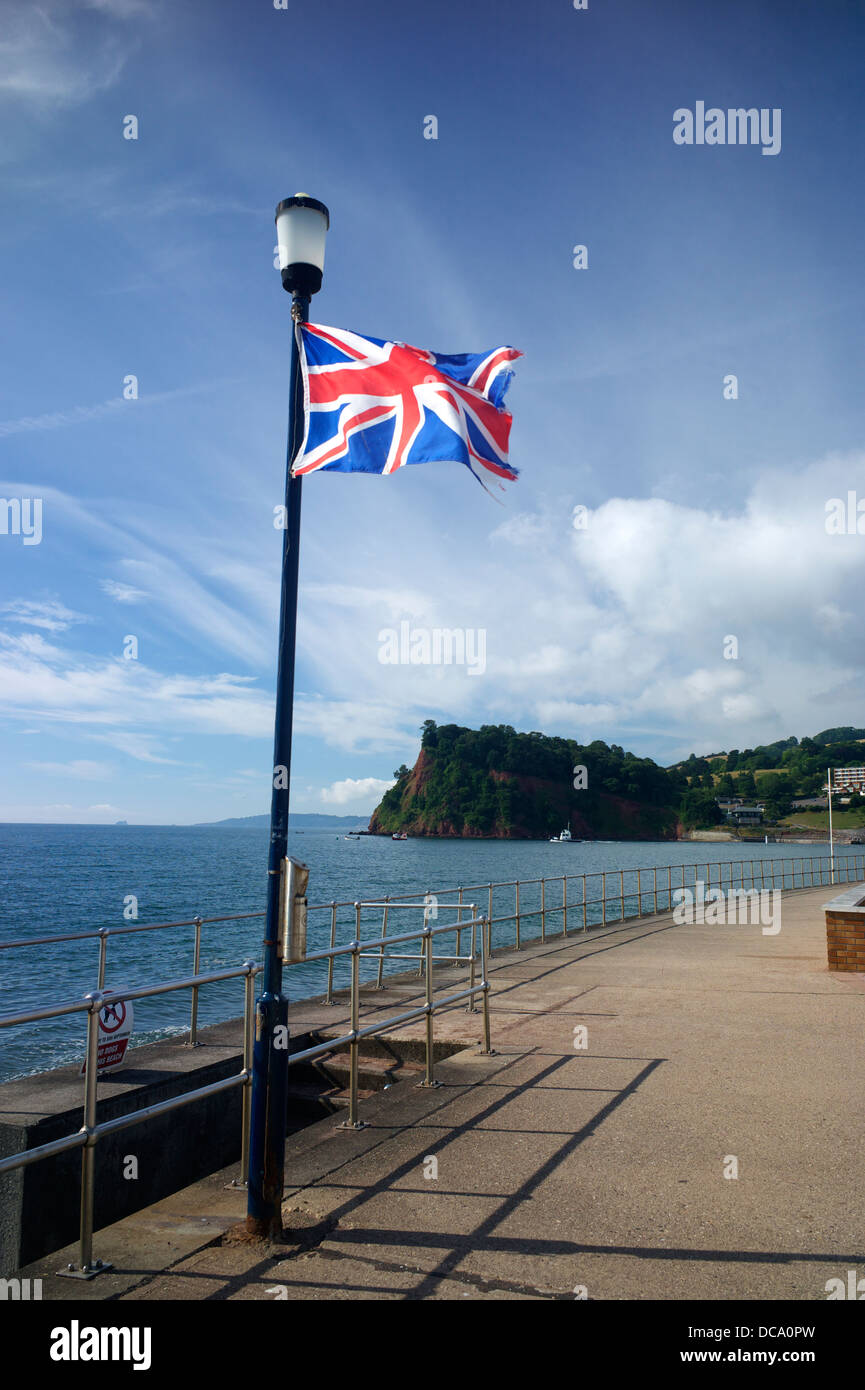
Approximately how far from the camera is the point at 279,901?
4152 millimetres

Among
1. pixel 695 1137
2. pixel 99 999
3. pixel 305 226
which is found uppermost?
pixel 305 226

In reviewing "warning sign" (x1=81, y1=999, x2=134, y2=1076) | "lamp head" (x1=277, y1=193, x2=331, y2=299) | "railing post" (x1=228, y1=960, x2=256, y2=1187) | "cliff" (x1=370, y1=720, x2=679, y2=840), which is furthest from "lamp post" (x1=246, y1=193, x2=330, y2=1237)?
"cliff" (x1=370, y1=720, x2=679, y2=840)

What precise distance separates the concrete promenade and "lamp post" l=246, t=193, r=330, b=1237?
25 cm

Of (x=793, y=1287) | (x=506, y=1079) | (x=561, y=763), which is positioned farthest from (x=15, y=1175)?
(x=561, y=763)

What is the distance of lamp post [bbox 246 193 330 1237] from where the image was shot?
4078 millimetres

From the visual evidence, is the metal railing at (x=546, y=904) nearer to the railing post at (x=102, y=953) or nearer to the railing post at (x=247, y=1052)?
the railing post at (x=102, y=953)

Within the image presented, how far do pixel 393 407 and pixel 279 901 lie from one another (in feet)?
9.25

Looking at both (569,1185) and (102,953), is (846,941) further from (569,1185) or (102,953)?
(102,953)

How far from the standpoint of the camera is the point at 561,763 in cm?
16575

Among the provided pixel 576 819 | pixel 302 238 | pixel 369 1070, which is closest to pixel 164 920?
pixel 369 1070

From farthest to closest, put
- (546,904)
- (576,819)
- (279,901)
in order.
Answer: (576,819)
(546,904)
(279,901)

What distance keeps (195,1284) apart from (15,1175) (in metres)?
2.65

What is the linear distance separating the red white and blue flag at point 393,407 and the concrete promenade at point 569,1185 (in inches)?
145
